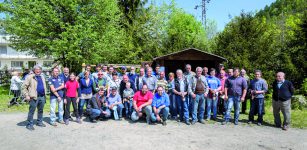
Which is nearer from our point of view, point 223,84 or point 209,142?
point 209,142

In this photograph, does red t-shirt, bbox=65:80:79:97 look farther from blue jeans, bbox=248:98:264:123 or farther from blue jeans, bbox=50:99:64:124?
blue jeans, bbox=248:98:264:123

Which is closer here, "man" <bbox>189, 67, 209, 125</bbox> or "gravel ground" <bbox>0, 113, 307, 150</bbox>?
"gravel ground" <bbox>0, 113, 307, 150</bbox>

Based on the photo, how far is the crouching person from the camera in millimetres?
8883

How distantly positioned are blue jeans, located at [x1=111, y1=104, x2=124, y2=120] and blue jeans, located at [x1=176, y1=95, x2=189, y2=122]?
1.93 meters

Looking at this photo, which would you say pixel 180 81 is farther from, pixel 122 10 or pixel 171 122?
pixel 122 10

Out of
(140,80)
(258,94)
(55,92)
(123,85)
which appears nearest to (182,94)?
(140,80)

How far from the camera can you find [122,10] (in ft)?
86.7

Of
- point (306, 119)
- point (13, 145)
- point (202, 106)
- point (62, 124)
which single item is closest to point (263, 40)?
point (306, 119)

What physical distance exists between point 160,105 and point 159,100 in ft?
0.54

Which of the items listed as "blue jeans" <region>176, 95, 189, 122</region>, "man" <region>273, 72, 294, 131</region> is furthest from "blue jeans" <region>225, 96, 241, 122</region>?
"blue jeans" <region>176, 95, 189, 122</region>

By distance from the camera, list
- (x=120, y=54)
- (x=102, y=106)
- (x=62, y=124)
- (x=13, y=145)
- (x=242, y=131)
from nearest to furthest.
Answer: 1. (x=13, y=145)
2. (x=242, y=131)
3. (x=62, y=124)
4. (x=102, y=106)
5. (x=120, y=54)

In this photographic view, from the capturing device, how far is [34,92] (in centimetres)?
784

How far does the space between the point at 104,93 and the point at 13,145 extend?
364 cm

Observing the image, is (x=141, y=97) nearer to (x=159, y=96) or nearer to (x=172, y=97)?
(x=159, y=96)
